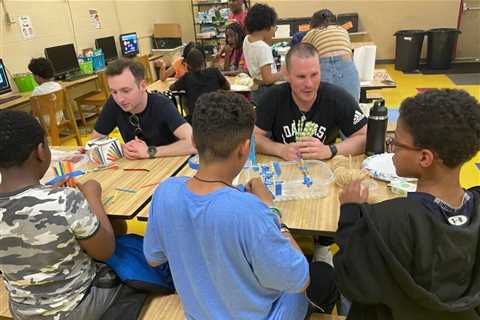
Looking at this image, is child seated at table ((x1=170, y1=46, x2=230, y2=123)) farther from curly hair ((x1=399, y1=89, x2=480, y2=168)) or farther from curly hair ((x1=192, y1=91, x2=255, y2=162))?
curly hair ((x1=399, y1=89, x2=480, y2=168))

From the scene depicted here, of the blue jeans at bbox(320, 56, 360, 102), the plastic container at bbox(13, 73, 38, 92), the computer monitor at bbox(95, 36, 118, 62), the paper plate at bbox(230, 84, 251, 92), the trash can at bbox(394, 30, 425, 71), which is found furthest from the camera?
the trash can at bbox(394, 30, 425, 71)

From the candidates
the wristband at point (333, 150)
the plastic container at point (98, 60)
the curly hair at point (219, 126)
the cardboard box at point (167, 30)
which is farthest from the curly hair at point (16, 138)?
the cardboard box at point (167, 30)

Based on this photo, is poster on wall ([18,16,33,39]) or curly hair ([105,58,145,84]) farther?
poster on wall ([18,16,33,39])

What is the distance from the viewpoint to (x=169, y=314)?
1.47 metres

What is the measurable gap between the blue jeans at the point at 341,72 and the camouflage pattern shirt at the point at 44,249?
231 cm

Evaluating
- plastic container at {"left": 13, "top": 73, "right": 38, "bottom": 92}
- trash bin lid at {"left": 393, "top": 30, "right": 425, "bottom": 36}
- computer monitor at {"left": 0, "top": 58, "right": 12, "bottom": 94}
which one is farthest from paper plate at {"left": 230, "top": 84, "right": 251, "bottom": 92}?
trash bin lid at {"left": 393, "top": 30, "right": 425, "bottom": 36}

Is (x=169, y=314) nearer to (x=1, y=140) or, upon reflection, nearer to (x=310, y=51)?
(x=1, y=140)

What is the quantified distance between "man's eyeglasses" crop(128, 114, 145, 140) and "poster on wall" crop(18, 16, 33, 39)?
4.07m

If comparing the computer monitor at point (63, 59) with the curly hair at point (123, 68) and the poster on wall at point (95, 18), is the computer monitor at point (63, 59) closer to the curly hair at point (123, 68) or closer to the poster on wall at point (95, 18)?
the poster on wall at point (95, 18)

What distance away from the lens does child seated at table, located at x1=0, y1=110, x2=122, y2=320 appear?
1.25 m

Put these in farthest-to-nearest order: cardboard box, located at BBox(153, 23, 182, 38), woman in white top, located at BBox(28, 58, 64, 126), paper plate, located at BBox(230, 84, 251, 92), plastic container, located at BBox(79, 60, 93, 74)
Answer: cardboard box, located at BBox(153, 23, 182, 38), plastic container, located at BBox(79, 60, 93, 74), woman in white top, located at BBox(28, 58, 64, 126), paper plate, located at BBox(230, 84, 251, 92)

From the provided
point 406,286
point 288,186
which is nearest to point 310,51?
point 288,186

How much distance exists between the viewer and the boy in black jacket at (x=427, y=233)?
3.12ft

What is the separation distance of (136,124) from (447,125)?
177cm
